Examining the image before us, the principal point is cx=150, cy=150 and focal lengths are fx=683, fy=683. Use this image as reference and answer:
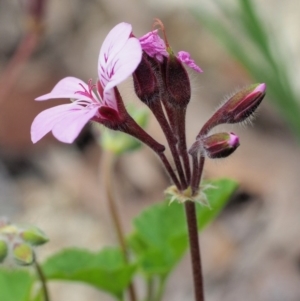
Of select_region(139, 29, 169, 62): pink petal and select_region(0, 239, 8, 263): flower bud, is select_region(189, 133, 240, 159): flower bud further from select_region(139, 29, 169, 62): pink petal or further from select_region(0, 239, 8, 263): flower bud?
select_region(0, 239, 8, 263): flower bud

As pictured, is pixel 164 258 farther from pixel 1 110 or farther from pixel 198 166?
pixel 1 110

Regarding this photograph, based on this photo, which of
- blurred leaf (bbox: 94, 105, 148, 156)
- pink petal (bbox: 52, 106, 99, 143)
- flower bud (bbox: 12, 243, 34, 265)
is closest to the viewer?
pink petal (bbox: 52, 106, 99, 143)

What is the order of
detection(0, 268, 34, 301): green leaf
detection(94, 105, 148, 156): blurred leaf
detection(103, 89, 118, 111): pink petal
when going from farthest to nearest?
detection(94, 105, 148, 156): blurred leaf → detection(0, 268, 34, 301): green leaf → detection(103, 89, 118, 111): pink petal

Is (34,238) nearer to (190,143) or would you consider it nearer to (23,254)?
(23,254)

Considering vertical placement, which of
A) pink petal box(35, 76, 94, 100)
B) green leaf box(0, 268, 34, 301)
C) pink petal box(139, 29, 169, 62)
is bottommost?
green leaf box(0, 268, 34, 301)

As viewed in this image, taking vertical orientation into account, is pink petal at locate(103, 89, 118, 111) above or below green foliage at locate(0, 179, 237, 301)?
above

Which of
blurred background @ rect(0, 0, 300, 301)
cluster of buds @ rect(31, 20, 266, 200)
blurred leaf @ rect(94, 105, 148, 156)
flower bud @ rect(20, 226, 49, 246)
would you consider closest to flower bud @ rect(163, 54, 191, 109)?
cluster of buds @ rect(31, 20, 266, 200)
